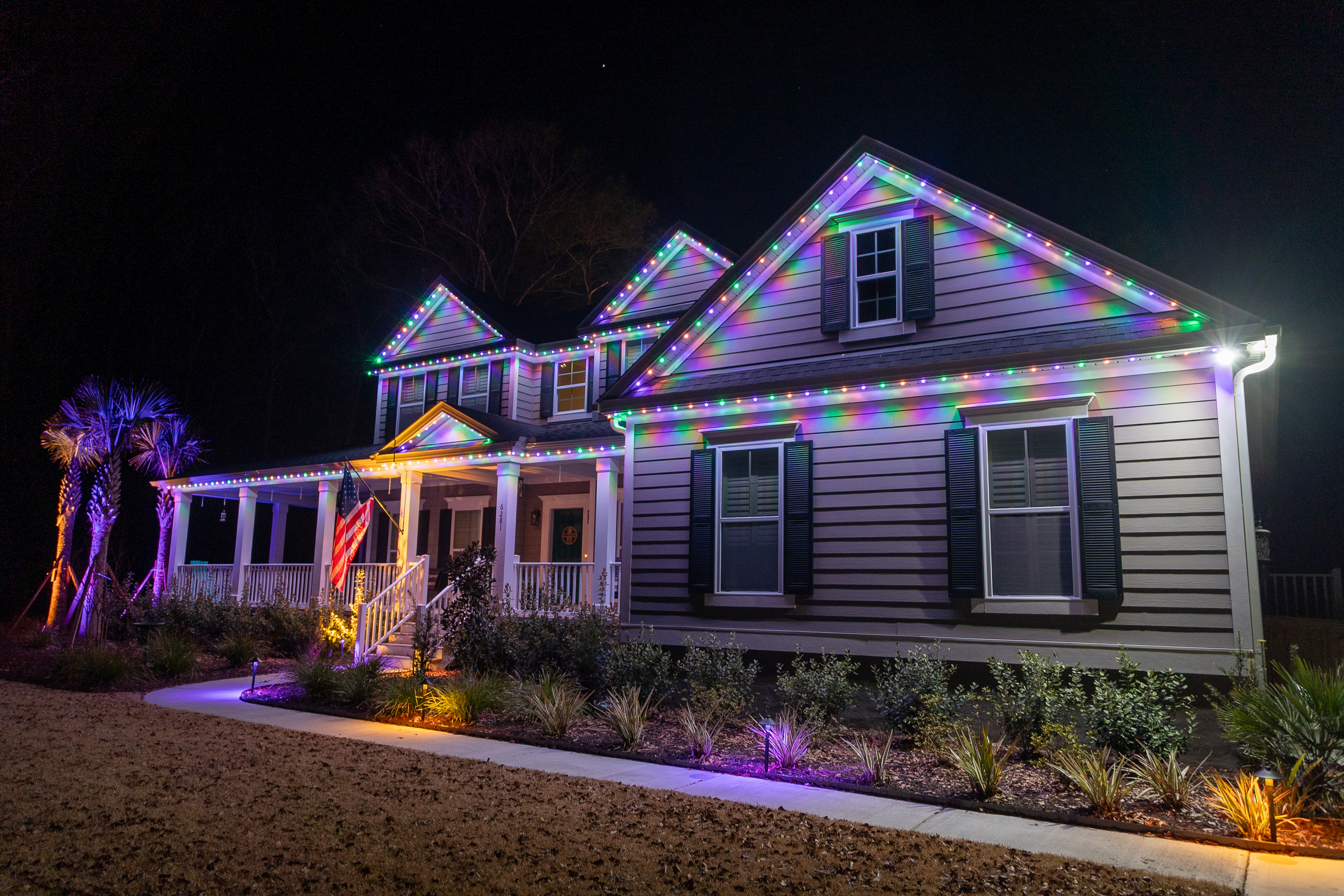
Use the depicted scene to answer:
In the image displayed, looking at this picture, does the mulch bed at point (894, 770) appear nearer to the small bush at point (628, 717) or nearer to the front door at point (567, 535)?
the small bush at point (628, 717)

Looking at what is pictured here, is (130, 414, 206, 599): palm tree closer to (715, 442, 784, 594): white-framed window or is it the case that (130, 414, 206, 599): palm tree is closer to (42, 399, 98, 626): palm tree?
(42, 399, 98, 626): palm tree

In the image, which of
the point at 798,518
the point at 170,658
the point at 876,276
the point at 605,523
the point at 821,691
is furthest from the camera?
the point at 605,523

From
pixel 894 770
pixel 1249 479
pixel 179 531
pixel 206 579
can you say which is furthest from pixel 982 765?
pixel 179 531

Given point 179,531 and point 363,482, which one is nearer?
point 363,482

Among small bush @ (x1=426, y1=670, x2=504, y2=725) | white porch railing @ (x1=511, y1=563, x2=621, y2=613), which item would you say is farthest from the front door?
small bush @ (x1=426, y1=670, x2=504, y2=725)

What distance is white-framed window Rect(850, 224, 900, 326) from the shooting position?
10.9 meters

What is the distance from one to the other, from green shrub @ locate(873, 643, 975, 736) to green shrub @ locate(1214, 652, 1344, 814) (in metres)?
→ 2.19

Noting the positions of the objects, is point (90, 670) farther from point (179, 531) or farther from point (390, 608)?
point (179, 531)

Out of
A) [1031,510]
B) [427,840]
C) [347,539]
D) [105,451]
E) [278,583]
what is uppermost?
[105,451]

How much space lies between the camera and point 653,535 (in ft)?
38.4

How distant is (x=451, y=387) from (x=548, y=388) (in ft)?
8.20

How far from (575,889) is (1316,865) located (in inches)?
171

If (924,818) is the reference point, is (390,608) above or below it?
above

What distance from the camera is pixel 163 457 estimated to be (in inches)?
866
